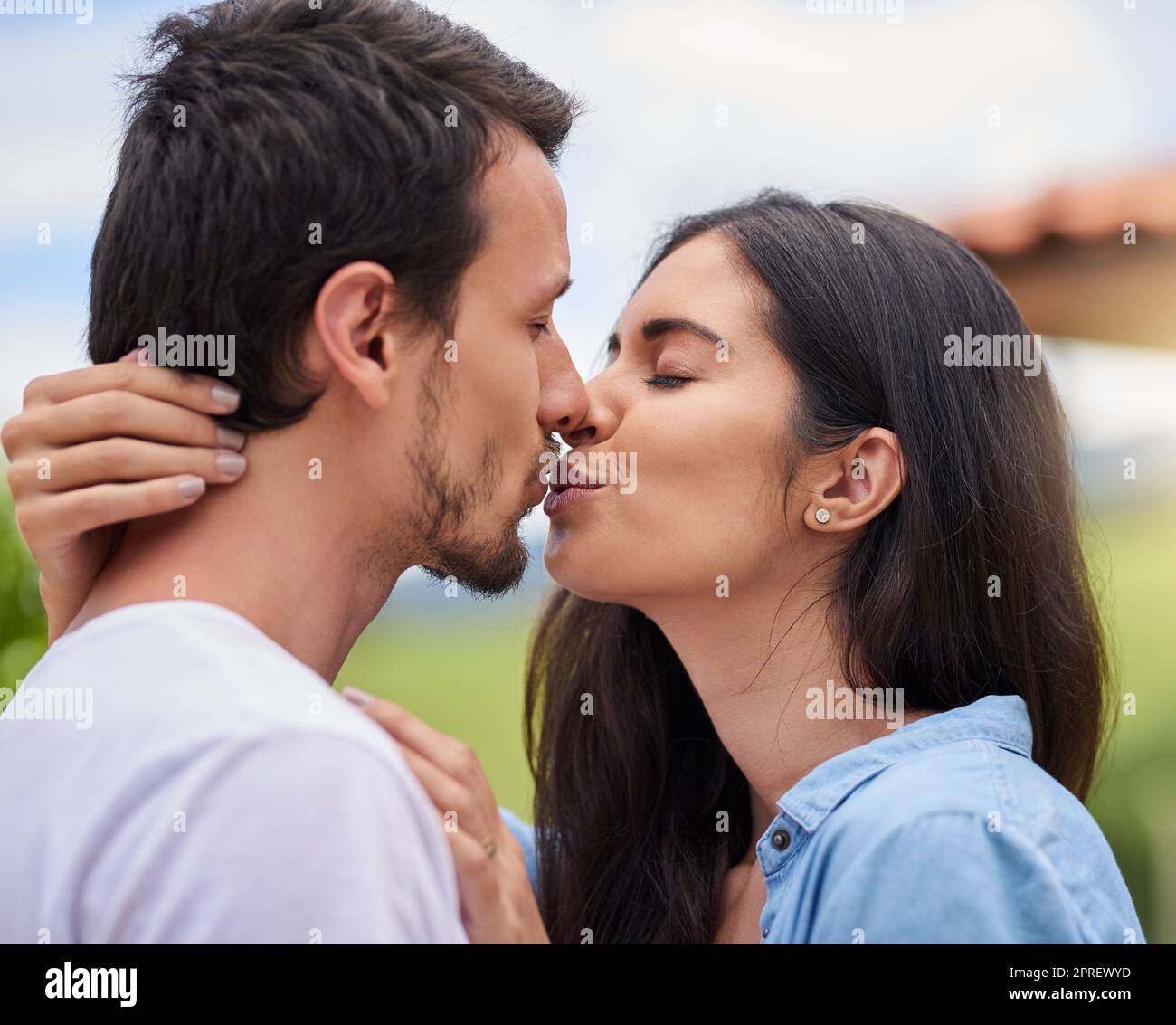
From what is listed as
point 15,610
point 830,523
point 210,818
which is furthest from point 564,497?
point 15,610

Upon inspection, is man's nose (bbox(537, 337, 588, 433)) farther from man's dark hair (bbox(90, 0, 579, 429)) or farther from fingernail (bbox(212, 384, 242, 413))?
fingernail (bbox(212, 384, 242, 413))

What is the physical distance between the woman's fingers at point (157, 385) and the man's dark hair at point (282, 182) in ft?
0.12

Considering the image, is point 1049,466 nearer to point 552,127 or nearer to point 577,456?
point 577,456

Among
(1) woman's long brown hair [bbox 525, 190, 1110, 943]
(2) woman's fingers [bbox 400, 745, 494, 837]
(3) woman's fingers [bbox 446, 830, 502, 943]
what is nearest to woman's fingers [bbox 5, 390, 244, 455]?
(2) woman's fingers [bbox 400, 745, 494, 837]

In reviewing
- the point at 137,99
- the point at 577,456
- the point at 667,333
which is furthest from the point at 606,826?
the point at 137,99

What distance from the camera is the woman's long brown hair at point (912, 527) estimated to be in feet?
6.57

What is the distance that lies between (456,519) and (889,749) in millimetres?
793

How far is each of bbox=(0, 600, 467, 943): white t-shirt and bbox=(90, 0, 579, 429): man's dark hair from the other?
44cm

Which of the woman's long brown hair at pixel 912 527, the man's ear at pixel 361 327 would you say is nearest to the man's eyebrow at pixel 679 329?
the woman's long brown hair at pixel 912 527

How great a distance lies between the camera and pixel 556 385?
1.94 metres

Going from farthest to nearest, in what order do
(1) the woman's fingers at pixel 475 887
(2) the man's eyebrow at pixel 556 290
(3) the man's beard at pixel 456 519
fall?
(2) the man's eyebrow at pixel 556 290 → (3) the man's beard at pixel 456 519 → (1) the woman's fingers at pixel 475 887

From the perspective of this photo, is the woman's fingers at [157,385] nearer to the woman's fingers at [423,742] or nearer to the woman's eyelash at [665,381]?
the woman's fingers at [423,742]

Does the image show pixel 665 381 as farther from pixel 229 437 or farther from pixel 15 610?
pixel 15 610

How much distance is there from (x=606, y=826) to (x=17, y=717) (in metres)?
1.36
